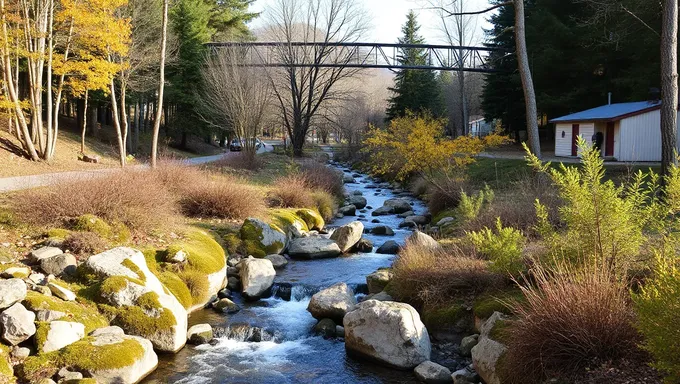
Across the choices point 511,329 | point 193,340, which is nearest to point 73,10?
point 193,340

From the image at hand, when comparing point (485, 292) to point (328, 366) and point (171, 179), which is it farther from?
point (171, 179)

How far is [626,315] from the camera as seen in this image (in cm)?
522

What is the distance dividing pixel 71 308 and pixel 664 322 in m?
7.14

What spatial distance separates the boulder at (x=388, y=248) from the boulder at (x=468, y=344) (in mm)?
6179

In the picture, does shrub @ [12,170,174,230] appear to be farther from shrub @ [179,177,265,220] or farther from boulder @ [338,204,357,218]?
boulder @ [338,204,357,218]

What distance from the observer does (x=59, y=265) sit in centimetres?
841

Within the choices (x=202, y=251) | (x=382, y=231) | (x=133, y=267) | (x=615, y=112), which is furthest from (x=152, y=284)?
(x=615, y=112)

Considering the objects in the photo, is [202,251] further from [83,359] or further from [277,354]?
[83,359]

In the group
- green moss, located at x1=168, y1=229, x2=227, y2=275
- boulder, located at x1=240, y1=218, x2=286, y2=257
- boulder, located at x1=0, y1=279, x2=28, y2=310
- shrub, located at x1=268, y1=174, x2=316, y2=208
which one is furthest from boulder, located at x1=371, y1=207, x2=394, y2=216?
boulder, located at x1=0, y1=279, x2=28, y2=310

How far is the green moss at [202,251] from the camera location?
10.1 metres

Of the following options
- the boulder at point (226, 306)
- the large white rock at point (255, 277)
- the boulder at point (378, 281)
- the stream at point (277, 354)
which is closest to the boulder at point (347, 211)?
the stream at point (277, 354)

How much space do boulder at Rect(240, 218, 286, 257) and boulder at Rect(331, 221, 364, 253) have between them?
1478mm

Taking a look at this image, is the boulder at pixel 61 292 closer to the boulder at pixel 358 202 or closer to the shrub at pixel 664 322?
the shrub at pixel 664 322

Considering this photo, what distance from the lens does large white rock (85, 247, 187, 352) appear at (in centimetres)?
780
